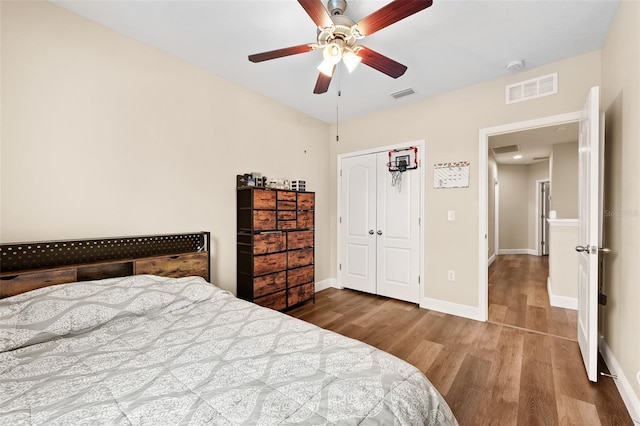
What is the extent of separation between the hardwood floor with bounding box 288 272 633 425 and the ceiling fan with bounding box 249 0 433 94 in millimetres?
2309

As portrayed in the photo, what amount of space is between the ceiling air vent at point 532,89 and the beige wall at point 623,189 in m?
0.39

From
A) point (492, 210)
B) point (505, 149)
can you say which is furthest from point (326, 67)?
point (492, 210)

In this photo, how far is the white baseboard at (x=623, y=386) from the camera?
154 centimetres

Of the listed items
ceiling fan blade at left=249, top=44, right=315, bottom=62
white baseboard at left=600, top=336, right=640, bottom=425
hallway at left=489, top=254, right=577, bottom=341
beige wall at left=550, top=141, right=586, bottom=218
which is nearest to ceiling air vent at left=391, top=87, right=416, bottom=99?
ceiling fan blade at left=249, top=44, right=315, bottom=62

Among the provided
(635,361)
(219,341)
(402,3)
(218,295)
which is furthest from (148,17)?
(635,361)

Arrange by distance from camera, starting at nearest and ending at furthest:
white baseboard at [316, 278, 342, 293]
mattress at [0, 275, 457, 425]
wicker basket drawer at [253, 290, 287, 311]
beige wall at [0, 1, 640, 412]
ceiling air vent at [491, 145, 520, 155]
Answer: mattress at [0, 275, 457, 425]
beige wall at [0, 1, 640, 412]
wicker basket drawer at [253, 290, 287, 311]
white baseboard at [316, 278, 342, 293]
ceiling air vent at [491, 145, 520, 155]

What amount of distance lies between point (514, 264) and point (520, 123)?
14.1 feet

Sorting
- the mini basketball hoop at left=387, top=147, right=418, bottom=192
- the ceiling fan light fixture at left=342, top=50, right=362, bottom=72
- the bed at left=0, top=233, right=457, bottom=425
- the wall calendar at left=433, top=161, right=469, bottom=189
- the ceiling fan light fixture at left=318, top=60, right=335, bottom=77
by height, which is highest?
the ceiling fan light fixture at left=342, top=50, right=362, bottom=72

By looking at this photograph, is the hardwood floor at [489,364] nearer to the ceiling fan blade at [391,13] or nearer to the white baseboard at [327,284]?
the white baseboard at [327,284]

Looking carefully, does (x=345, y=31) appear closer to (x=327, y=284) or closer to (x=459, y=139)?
(x=459, y=139)

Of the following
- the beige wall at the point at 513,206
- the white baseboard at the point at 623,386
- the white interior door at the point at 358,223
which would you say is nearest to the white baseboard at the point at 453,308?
the white interior door at the point at 358,223

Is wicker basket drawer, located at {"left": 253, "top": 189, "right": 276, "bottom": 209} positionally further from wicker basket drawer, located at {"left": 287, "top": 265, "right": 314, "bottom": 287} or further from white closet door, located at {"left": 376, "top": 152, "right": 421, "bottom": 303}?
white closet door, located at {"left": 376, "top": 152, "right": 421, "bottom": 303}

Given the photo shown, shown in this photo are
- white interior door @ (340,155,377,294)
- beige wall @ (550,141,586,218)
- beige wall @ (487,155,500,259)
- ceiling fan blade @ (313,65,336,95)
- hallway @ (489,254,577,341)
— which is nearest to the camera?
ceiling fan blade @ (313,65,336,95)

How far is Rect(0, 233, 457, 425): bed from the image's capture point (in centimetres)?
87
